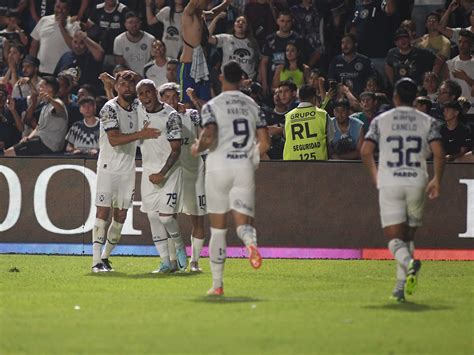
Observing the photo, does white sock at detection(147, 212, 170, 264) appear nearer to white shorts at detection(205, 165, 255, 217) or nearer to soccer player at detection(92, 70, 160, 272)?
soccer player at detection(92, 70, 160, 272)

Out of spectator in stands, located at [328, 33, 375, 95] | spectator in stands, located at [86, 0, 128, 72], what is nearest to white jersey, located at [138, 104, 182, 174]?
spectator in stands, located at [328, 33, 375, 95]

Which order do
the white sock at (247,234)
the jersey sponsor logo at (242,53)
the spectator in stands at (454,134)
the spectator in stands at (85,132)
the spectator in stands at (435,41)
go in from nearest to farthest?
the white sock at (247,234) < the spectator in stands at (454,134) < the spectator in stands at (85,132) < the spectator in stands at (435,41) < the jersey sponsor logo at (242,53)

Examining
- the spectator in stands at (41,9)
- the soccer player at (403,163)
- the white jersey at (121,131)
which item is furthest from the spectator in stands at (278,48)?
the soccer player at (403,163)

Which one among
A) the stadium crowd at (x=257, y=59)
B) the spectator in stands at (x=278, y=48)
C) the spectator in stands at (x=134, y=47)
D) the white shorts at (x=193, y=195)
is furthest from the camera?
the spectator in stands at (x=134, y=47)

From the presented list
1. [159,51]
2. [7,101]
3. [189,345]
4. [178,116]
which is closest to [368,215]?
[178,116]

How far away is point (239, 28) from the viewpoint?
2211cm

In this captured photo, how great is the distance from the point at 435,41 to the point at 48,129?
7.13 m

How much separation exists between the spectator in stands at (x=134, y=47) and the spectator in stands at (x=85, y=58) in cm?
46

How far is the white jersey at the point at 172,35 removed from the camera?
23.0 meters

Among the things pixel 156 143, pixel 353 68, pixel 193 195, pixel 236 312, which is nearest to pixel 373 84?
pixel 353 68

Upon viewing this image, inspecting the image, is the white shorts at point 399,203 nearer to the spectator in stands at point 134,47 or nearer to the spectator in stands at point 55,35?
the spectator in stands at point 134,47

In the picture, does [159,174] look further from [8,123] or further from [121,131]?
[8,123]

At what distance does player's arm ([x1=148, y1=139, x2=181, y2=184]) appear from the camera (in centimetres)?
1545

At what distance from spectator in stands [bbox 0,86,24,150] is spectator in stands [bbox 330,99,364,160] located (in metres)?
6.08
